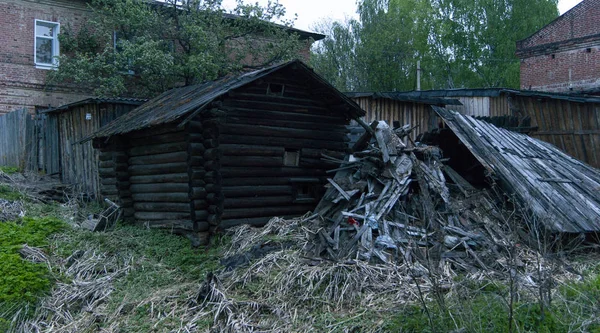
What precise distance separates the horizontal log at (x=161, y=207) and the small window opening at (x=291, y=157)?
242cm

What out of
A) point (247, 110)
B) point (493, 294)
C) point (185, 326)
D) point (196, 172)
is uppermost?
point (247, 110)

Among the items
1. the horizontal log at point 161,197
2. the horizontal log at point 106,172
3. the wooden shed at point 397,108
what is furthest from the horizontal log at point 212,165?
the wooden shed at point 397,108

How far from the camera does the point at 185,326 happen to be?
29.3 feet

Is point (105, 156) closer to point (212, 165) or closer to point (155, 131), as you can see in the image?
point (155, 131)

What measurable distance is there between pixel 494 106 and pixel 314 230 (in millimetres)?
9909

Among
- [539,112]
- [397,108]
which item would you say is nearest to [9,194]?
[397,108]

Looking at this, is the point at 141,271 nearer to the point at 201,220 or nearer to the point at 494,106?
the point at 201,220

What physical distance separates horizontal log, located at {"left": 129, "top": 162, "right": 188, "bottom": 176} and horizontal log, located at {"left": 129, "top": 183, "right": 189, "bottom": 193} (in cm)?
26

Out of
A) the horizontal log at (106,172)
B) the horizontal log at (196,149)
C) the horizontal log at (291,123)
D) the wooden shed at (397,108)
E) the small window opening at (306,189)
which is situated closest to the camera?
the horizontal log at (196,149)

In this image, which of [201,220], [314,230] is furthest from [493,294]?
[201,220]

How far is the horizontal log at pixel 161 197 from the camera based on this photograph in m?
12.5

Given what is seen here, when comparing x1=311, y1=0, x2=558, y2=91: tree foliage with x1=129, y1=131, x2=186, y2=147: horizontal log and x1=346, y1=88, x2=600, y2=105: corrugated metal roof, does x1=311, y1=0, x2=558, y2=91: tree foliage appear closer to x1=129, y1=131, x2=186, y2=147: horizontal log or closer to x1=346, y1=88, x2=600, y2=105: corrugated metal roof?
x1=346, y1=88, x2=600, y2=105: corrugated metal roof

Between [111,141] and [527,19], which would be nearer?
[111,141]

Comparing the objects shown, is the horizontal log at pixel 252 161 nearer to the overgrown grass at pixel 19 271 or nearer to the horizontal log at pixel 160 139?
the horizontal log at pixel 160 139
